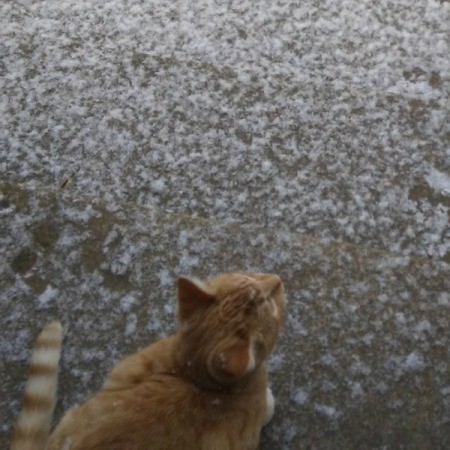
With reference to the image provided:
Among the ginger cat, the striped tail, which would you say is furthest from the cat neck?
the striped tail

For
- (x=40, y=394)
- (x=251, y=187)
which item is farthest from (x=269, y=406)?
(x=251, y=187)

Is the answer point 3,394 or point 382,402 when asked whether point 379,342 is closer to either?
point 382,402

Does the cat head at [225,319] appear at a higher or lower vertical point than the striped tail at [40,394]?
higher

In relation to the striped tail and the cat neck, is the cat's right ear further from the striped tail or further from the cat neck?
the striped tail

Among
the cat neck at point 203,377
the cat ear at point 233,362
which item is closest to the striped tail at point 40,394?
the cat neck at point 203,377

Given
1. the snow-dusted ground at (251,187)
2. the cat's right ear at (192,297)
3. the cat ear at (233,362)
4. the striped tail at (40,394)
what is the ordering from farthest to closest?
the snow-dusted ground at (251,187) → the striped tail at (40,394) → the cat's right ear at (192,297) → the cat ear at (233,362)

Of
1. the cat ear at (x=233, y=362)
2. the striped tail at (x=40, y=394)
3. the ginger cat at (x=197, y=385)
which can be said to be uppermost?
the cat ear at (x=233, y=362)

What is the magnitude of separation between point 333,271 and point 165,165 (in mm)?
607

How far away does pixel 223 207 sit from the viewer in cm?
184

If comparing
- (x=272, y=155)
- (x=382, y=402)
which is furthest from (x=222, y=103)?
(x=382, y=402)

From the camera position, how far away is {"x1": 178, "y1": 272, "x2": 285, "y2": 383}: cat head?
1.30 metres

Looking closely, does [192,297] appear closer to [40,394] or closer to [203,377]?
[203,377]

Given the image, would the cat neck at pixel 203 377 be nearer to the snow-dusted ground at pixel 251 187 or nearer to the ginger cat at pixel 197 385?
the ginger cat at pixel 197 385

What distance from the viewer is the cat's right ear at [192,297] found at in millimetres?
1314
